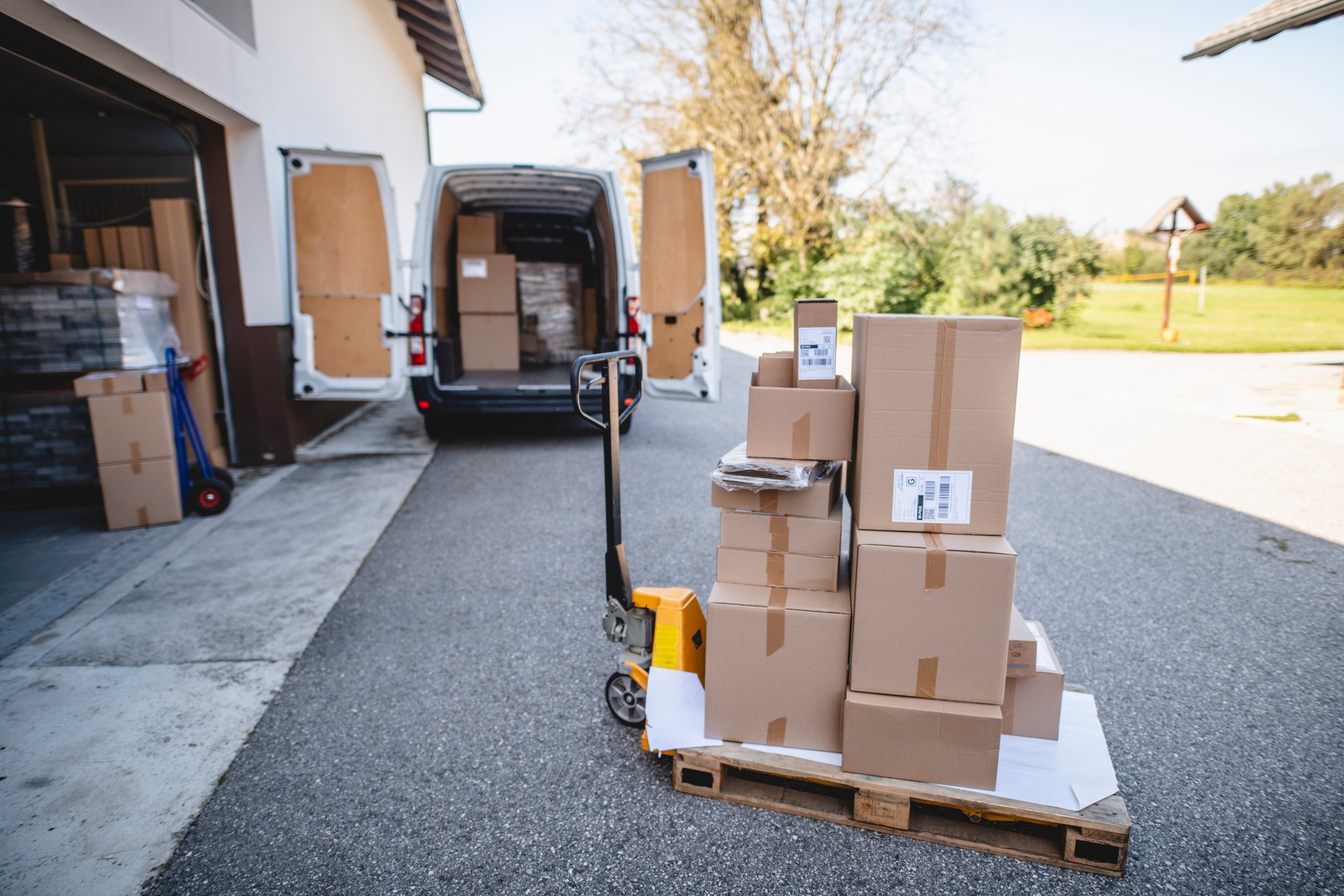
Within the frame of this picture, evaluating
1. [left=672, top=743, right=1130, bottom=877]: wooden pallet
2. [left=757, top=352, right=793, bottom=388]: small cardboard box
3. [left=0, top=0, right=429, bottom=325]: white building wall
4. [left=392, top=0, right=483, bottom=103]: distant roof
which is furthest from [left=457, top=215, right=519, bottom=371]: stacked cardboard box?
[left=672, top=743, right=1130, bottom=877]: wooden pallet

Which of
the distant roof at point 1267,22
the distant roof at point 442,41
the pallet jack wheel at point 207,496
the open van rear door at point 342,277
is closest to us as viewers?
the pallet jack wheel at point 207,496

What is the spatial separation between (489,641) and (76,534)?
9.69 feet

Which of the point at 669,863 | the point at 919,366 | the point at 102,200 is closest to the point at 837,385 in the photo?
the point at 919,366

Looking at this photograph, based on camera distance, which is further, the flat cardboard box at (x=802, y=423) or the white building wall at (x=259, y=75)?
the white building wall at (x=259, y=75)

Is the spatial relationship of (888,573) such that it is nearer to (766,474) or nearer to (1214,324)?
(766,474)

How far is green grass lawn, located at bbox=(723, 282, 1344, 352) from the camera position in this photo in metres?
13.5

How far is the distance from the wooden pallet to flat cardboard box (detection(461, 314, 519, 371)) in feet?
19.9

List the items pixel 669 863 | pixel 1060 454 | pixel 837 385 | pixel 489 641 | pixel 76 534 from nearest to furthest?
pixel 669 863 < pixel 837 385 < pixel 489 641 < pixel 76 534 < pixel 1060 454

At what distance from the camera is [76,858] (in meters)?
1.87

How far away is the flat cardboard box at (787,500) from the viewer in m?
2.04

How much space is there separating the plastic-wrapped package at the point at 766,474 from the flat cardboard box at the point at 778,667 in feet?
1.11

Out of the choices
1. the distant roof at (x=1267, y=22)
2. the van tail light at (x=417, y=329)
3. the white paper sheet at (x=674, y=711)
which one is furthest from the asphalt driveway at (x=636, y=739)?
the distant roof at (x=1267, y=22)

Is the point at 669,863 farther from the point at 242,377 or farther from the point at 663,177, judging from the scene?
the point at 242,377

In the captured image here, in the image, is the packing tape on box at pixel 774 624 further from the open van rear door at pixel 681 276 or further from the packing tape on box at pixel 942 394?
the open van rear door at pixel 681 276
